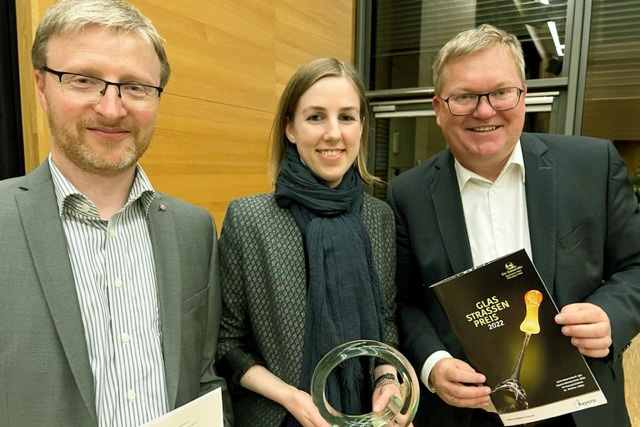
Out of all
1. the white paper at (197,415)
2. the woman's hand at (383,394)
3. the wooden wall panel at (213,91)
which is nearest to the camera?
the white paper at (197,415)

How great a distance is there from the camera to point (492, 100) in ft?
4.36

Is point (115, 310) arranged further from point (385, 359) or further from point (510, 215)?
point (510, 215)

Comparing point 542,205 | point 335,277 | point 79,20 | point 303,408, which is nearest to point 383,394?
point 303,408

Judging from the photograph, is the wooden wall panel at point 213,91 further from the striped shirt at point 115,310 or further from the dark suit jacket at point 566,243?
the dark suit jacket at point 566,243

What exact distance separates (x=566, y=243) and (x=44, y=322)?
1300 mm

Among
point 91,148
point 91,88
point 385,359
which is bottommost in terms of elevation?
point 385,359

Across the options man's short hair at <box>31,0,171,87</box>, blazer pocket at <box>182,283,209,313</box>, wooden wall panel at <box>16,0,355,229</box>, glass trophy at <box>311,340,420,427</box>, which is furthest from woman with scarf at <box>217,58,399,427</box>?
wooden wall panel at <box>16,0,355,229</box>

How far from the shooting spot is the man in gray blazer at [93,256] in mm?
912

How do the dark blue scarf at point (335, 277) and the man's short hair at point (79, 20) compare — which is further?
the dark blue scarf at point (335, 277)

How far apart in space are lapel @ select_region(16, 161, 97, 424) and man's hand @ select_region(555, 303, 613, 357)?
3.47ft

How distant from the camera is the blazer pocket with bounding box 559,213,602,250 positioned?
4.32 feet

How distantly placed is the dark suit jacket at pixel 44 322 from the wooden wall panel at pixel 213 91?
97 centimetres

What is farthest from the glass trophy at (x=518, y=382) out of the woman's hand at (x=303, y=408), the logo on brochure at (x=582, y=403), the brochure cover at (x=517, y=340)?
the woman's hand at (x=303, y=408)

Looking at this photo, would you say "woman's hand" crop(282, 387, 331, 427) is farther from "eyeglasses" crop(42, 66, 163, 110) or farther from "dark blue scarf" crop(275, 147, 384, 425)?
"eyeglasses" crop(42, 66, 163, 110)
